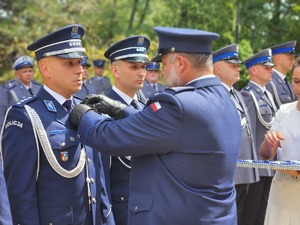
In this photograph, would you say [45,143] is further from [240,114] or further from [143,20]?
[143,20]

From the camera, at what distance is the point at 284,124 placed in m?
4.90

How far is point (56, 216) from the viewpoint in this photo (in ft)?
12.1

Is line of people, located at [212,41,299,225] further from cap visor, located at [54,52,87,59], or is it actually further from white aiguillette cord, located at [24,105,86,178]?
white aiguillette cord, located at [24,105,86,178]

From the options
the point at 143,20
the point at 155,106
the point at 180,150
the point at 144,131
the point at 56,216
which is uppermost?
the point at 143,20

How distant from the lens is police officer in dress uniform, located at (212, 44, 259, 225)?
22.3 ft

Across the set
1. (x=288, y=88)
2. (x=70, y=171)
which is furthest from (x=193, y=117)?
(x=288, y=88)

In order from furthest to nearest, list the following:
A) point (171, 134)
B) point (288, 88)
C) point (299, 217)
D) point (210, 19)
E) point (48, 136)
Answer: point (210, 19) < point (288, 88) < point (299, 217) < point (48, 136) < point (171, 134)

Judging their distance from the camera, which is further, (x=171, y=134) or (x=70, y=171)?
(x=70, y=171)

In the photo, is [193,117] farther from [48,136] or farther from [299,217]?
[299,217]

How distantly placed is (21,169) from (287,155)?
2314 mm

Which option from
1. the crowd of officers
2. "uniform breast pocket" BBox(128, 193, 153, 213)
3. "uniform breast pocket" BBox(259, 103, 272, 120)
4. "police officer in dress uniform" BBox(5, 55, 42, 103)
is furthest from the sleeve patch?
"police officer in dress uniform" BBox(5, 55, 42, 103)

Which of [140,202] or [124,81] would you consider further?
[124,81]

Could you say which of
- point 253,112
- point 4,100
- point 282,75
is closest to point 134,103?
point 253,112

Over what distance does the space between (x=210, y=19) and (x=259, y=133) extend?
10018mm
